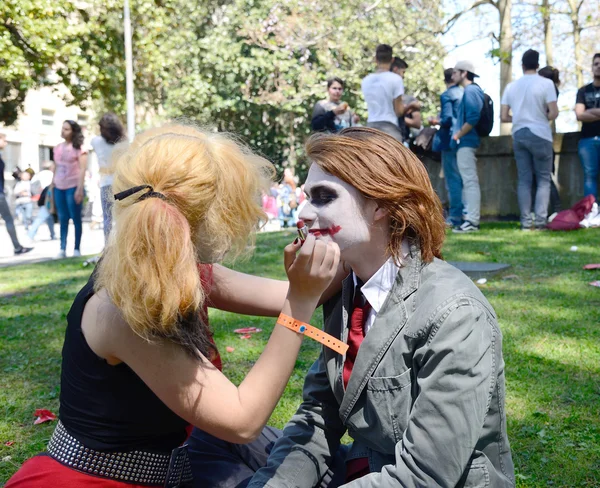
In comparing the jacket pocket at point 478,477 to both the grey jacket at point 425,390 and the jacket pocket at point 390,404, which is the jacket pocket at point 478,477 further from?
the jacket pocket at point 390,404

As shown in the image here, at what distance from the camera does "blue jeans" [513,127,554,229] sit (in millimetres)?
8414

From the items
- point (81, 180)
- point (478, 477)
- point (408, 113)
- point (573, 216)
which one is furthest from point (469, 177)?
point (478, 477)

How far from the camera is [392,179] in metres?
1.92

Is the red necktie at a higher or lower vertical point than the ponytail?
lower

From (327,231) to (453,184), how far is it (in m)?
7.43

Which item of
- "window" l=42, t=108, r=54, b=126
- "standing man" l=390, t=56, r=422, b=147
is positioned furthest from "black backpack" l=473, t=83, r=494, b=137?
"window" l=42, t=108, r=54, b=126

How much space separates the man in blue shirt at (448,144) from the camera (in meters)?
Answer: 8.98

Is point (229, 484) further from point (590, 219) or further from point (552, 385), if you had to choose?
point (590, 219)

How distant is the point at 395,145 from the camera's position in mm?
1955

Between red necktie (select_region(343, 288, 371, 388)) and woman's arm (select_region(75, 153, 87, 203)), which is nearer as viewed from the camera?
red necktie (select_region(343, 288, 371, 388))

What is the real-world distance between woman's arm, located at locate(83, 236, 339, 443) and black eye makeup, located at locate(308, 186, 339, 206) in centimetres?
14

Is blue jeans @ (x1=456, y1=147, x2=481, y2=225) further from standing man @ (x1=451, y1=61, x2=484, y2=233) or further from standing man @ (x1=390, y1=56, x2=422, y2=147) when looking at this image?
standing man @ (x1=390, y1=56, x2=422, y2=147)

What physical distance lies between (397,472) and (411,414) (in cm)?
14

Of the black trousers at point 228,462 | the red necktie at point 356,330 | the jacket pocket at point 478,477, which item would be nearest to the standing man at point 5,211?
the black trousers at point 228,462
